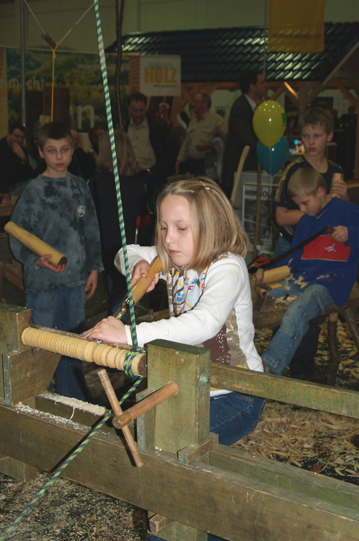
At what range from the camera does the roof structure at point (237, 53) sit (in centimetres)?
1059

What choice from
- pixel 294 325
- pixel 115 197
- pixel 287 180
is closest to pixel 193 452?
pixel 294 325

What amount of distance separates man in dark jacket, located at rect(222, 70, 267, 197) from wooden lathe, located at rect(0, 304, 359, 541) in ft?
16.0

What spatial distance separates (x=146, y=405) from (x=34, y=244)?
215cm

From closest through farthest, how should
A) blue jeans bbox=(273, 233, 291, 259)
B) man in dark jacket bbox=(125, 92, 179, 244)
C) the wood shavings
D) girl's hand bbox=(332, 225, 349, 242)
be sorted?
1. the wood shavings
2. girl's hand bbox=(332, 225, 349, 242)
3. blue jeans bbox=(273, 233, 291, 259)
4. man in dark jacket bbox=(125, 92, 179, 244)

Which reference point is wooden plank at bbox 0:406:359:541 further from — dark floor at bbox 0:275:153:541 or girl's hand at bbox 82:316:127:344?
dark floor at bbox 0:275:153:541

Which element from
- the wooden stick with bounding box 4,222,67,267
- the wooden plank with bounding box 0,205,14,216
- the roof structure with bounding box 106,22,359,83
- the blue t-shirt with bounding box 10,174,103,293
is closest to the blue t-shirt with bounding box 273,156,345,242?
the blue t-shirt with bounding box 10,174,103,293

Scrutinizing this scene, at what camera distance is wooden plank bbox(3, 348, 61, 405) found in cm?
164

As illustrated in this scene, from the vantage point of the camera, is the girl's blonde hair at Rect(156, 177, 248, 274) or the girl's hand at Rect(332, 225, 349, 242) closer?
the girl's blonde hair at Rect(156, 177, 248, 274)

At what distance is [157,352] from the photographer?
133 centimetres

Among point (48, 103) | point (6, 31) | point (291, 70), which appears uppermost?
point (6, 31)

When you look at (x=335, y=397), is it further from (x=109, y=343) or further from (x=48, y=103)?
(x=48, y=103)

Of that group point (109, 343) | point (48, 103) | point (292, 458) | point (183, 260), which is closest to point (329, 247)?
point (292, 458)

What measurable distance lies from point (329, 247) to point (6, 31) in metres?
20.5

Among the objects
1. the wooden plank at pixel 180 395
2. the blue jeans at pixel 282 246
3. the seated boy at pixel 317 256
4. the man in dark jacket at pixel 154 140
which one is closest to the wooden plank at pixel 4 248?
the man in dark jacket at pixel 154 140
